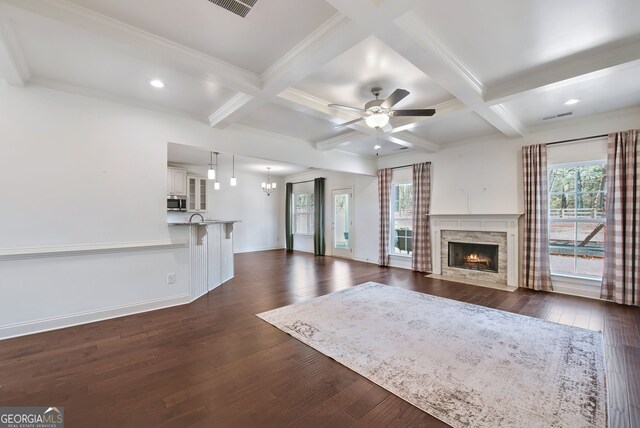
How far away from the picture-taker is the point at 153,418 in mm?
1746

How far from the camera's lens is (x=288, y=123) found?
4.47 m

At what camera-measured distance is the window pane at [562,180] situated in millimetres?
4648

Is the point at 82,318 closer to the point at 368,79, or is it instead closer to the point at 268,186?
the point at 368,79

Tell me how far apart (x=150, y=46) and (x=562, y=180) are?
635 cm

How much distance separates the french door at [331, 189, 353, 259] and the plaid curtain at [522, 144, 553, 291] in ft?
14.4

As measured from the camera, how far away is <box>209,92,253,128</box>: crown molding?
3364 mm

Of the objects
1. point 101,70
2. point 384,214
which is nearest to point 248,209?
point 384,214

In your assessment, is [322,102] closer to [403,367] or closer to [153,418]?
[403,367]

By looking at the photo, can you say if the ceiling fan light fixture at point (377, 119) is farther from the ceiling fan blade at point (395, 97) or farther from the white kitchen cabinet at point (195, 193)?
the white kitchen cabinet at point (195, 193)

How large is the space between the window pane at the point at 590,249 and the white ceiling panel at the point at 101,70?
604 cm

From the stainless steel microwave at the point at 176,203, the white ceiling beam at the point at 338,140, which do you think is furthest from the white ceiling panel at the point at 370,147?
the stainless steel microwave at the point at 176,203

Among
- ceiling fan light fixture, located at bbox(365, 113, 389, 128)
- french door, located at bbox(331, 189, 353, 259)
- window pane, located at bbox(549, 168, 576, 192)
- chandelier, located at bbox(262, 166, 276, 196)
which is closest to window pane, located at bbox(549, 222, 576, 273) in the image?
window pane, located at bbox(549, 168, 576, 192)

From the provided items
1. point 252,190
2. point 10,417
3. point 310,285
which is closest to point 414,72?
point 310,285

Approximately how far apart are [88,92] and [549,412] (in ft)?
17.8
